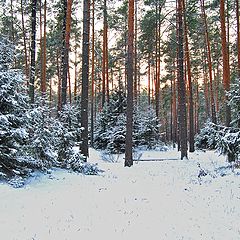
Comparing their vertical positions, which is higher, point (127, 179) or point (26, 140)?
point (26, 140)

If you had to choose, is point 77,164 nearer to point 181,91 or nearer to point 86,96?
point 86,96

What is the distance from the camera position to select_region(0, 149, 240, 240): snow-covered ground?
566 cm

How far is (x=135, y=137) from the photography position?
24.0 m

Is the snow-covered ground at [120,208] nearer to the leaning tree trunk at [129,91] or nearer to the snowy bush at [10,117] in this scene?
the snowy bush at [10,117]

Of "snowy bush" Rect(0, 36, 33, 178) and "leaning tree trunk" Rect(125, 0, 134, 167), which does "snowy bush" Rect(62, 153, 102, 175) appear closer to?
"snowy bush" Rect(0, 36, 33, 178)

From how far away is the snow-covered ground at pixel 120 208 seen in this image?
5.66 meters

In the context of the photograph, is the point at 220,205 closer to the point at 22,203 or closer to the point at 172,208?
the point at 172,208

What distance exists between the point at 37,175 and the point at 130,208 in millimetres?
3818

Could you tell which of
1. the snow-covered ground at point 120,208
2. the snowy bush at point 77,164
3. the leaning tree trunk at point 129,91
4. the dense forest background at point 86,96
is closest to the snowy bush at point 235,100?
the dense forest background at point 86,96

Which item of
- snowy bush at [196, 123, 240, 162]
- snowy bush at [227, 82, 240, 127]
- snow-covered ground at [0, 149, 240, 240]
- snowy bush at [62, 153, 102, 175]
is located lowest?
snow-covered ground at [0, 149, 240, 240]

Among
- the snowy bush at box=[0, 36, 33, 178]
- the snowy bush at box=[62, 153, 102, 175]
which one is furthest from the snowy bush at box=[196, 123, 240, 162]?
the snowy bush at box=[0, 36, 33, 178]

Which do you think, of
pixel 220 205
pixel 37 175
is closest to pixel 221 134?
pixel 220 205

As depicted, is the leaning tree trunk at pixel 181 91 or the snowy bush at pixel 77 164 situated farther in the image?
the leaning tree trunk at pixel 181 91

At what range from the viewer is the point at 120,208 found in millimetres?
7219
